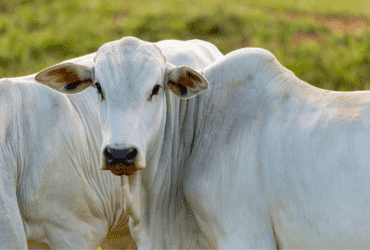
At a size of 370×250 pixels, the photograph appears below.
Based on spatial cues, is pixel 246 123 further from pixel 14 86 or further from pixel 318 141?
pixel 14 86

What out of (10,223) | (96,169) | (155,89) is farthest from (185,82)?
(10,223)

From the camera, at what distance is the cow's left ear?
3.14m

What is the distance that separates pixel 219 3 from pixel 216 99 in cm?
1194

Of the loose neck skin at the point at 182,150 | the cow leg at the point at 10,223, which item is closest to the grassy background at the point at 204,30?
the cow leg at the point at 10,223

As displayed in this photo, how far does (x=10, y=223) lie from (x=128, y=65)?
1498 mm

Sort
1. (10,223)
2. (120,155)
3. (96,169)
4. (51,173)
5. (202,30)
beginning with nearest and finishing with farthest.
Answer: (120,155)
(10,223)
(51,173)
(96,169)
(202,30)

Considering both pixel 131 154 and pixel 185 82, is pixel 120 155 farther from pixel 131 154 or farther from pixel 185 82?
pixel 185 82

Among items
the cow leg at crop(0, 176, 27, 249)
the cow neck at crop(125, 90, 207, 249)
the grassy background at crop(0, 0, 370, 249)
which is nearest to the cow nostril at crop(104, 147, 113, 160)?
the cow neck at crop(125, 90, 207, 249)

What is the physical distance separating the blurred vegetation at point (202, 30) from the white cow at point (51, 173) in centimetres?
744

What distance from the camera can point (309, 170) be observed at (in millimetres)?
2898

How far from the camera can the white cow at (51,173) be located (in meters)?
3.88

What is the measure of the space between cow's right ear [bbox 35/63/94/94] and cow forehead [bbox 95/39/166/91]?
0.18 metres

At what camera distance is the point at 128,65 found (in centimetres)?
306

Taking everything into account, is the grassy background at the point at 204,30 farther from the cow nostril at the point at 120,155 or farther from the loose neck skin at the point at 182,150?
the cow nostril at the point at 120,155
